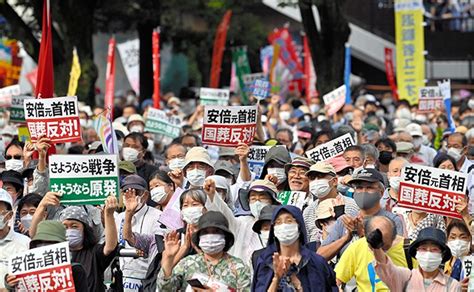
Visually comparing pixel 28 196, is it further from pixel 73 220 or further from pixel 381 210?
pixel 381 210

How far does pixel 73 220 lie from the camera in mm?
11156

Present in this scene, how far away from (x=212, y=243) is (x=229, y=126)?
16.6 feet

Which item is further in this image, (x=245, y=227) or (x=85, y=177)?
(x=85, y=177)

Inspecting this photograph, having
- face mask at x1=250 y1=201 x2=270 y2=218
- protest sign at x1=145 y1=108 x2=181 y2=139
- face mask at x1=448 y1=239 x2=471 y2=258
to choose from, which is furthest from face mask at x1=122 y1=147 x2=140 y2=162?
face mask at x1=448 y1=239 x2=471 y2=258

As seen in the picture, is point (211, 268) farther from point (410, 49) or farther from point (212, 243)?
point (410, 49)

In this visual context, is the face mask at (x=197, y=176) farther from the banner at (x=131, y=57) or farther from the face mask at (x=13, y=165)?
the banner at (x=131, y=57)

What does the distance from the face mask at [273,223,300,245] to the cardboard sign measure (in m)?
5.16

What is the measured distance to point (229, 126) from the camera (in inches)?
588

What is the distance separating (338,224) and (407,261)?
1.99 feet

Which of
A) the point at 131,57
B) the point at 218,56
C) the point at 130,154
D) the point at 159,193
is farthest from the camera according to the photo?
the point at 218,56

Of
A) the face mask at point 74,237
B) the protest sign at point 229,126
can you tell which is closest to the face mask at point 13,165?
the protest sign at point 229,126

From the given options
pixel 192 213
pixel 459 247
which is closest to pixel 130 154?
pixel 192 213

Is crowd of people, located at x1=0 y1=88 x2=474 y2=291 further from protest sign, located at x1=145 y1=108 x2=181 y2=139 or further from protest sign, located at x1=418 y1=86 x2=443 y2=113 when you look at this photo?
protest sign, located at x1=418 y1=86 x2=443 y2=113

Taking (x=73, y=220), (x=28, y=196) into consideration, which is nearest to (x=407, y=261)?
(x=73, y=220)
